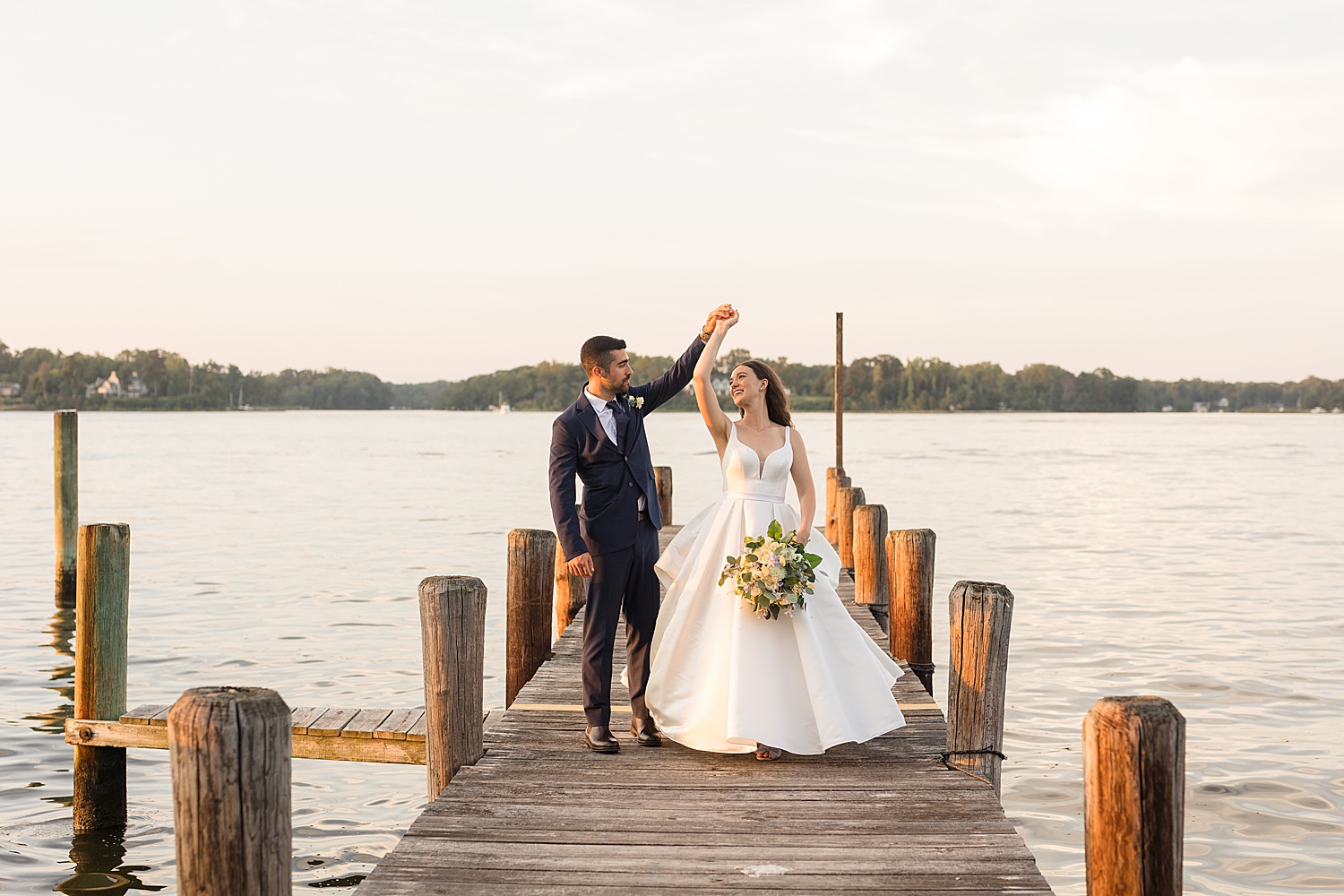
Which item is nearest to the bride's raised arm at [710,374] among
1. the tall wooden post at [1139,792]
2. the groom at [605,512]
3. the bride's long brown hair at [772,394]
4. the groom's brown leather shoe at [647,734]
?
the bride's long brown hair at [772,394]

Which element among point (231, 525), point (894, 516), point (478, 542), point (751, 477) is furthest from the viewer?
point (894, 516)

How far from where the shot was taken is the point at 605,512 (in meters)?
5.65

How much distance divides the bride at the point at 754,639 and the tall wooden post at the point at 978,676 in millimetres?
434

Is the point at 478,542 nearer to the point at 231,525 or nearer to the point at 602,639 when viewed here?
the point at 231,525

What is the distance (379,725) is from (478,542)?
19996mm

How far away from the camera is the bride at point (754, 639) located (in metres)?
5.58

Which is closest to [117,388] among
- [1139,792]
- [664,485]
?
[664,485]

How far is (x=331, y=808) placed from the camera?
8.76 m

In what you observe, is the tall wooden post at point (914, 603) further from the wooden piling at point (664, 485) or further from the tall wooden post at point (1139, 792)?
the wooden piling at point (664, 485)

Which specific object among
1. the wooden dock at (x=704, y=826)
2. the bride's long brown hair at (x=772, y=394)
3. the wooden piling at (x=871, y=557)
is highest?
the bride's long brown hair at (x=772, y=394)

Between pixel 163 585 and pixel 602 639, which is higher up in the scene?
pixel 602 639

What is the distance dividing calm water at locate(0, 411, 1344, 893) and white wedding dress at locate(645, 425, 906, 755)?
9.37ft

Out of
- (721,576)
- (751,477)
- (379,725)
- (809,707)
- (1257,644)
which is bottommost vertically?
(1257,644)

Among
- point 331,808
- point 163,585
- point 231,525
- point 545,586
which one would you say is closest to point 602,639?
point 545,586
